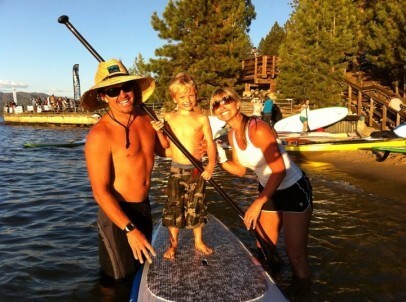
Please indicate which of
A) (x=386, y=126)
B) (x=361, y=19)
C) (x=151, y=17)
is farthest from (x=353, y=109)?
(x=151, y=17)

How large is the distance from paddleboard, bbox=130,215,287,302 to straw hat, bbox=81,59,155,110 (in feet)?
5.83

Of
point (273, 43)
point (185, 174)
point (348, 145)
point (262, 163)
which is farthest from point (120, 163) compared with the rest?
point (273, 43)

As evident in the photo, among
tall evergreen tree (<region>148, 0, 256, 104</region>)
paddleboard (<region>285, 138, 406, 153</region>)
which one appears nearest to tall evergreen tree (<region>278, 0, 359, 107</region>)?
tall evergreen tree (<region>148, 0, 256, 104</region>)

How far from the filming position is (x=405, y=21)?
19234 millimetres

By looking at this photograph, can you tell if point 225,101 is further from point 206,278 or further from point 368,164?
point 368,164

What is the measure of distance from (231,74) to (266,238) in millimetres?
25458

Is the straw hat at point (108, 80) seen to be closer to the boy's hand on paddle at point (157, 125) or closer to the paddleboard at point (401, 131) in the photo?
the boy's hand on paddle at point (157, 125)

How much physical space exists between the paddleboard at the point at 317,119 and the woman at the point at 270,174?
15.7 meters

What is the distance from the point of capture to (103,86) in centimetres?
336

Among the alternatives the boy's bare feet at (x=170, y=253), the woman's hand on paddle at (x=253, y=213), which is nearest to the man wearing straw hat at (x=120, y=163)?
the boy's bare feet at (x=170, y=253)

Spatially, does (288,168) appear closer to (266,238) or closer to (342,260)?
(266,238)

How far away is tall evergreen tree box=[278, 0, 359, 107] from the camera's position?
74.0ft

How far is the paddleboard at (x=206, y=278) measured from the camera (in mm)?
3355

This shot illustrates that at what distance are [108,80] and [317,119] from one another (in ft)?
57.7
